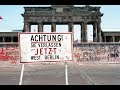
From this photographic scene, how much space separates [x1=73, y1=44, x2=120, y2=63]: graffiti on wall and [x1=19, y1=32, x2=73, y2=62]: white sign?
106ft

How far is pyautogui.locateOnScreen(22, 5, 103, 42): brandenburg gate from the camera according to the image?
81.8 meters

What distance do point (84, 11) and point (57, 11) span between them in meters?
6.61

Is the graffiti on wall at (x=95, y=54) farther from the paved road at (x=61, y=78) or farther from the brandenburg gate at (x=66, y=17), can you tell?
the brandenburg gate at (x=66, y=17)

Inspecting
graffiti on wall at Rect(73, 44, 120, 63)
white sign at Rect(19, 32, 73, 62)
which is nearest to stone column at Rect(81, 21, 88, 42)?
graffiti on wall at Rect(73, 44, 120, 63)

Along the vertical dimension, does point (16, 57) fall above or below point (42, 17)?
below

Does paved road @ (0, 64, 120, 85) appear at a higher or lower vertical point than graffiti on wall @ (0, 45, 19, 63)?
lower

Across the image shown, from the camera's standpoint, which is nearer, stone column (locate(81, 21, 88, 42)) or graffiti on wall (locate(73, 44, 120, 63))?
graffiti on wall (locate(73, 44, 120, 63))

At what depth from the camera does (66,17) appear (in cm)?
8381

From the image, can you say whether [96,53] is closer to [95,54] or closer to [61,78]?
[95,54]

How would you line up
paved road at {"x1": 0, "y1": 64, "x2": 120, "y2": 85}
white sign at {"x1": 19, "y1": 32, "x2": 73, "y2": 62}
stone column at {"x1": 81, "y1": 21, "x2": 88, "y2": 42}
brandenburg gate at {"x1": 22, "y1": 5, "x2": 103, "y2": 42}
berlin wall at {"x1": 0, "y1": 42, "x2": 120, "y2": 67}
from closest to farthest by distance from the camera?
white sign at {"x1": 19, "y1": 32, "x2": 73, "y2": 62}
paved road at {"x1": 0, "y1": 64, "x2": 120, "y2": 85}
berlin wall at {"x1": 0, "y1": 42, "x2": 120, "y2": 67}
brandenburg gate at {"x1": 22, "y1": 5, "x2": 103, "y2": 42}
stone column at {"x1": 81, "y1": 21, "x2": 88, "y2": 42}

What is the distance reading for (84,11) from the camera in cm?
8212

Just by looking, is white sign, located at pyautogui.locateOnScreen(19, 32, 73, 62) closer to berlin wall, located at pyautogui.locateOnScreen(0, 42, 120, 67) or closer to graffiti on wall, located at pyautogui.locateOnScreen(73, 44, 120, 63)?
berlin wall, located at pyautogui.locateOnScreen(0, 42, 120, 67)

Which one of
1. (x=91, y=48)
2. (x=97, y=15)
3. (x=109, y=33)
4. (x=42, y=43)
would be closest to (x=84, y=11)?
(x=97, y=15)
